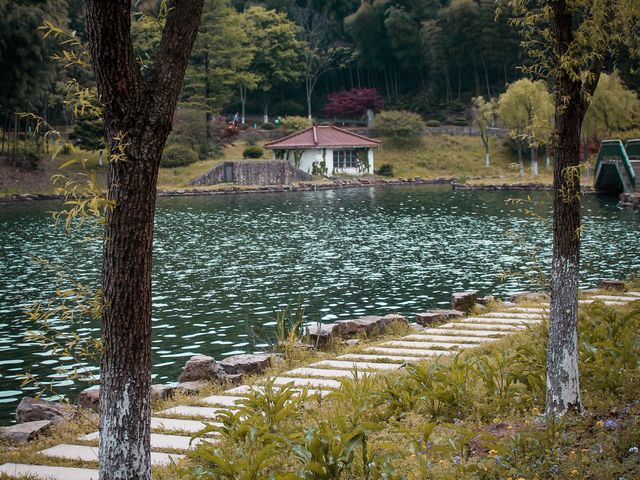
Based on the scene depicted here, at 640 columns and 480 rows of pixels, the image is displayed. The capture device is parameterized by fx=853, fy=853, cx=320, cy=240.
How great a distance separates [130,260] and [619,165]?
46517 mm

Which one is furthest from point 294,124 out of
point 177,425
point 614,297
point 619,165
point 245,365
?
point 177,425

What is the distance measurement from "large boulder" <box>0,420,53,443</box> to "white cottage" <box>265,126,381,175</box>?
61.4 m

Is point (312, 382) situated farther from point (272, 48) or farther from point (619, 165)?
point (272, 48)

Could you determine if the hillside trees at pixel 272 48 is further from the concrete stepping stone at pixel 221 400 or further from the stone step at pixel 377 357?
the concrete stepping stone at pixel 221 400

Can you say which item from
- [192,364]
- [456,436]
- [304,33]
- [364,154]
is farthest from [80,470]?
[304,33]

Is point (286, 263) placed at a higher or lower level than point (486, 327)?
lower

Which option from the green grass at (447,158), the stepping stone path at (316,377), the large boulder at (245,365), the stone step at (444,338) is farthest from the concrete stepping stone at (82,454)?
the green grass at (447,158)

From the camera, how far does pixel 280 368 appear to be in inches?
420

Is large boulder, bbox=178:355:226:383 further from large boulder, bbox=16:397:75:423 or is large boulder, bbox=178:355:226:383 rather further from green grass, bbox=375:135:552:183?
green grass, bbox=375:135:552:183

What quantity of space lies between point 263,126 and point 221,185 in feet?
61.9

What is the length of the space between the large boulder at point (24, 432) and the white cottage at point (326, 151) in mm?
61403

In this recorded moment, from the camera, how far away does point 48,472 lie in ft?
22.6

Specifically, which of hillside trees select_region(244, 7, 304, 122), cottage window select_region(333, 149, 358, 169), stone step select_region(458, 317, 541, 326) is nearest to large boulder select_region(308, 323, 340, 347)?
stone step select_region(458, 317, 541, 326)

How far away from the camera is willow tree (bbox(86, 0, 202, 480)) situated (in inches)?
203
